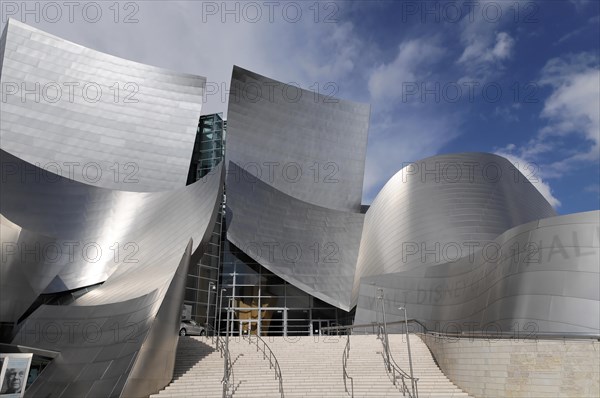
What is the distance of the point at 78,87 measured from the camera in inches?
1006

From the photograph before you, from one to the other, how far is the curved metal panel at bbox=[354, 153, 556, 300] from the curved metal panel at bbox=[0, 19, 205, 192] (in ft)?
37.2

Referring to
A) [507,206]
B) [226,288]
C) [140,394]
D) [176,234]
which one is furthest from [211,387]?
[507,206]

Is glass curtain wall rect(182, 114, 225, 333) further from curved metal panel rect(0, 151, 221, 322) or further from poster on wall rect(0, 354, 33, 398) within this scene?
poster on wall rect(0, 354, 33, 398)

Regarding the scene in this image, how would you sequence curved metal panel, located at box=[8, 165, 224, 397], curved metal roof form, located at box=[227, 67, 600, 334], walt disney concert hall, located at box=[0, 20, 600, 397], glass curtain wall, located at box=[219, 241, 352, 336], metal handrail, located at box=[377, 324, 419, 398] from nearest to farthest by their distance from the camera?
curved metal panel, located at box=[8, 165, 224, 397] < metal handrail, located at box=[377, 324, 419, 398] < walt disney concert hall, located at box=[0, 20, 600, 397] < curved metal roof form, located at box=[227, 67, 600, 334] < glass curtain wall, located at box=[219, 241, 352, 336]

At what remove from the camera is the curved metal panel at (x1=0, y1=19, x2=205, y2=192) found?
2333 centimetres

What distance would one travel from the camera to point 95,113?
25.1 m

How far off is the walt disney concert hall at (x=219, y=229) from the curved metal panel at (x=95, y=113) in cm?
9

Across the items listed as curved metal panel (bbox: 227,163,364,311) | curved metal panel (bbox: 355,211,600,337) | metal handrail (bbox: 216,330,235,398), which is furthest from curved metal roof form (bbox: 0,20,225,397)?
curved metal panel (bbox: 355,211,600,337)

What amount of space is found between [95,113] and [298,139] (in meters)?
11.7

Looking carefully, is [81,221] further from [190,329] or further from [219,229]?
[190,329]

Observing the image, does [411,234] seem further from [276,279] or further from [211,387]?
[211,387]

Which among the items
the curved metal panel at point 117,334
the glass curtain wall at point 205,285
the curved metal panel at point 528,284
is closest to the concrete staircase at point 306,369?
the curved metal panel at point 117,334

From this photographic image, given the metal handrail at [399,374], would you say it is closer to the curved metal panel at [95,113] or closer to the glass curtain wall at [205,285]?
the glass curtain wall at [205,285]

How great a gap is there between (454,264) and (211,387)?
932 cm
